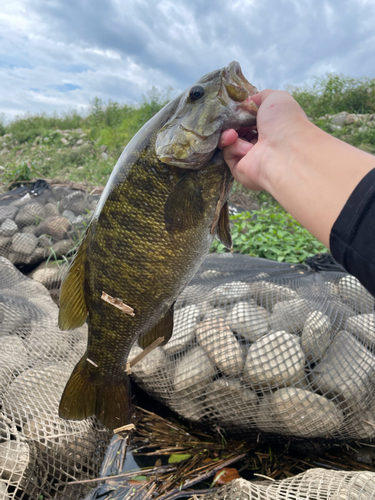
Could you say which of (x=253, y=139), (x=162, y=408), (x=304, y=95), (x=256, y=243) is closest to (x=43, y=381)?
(x=162, y=408)

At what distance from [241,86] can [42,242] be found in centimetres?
432

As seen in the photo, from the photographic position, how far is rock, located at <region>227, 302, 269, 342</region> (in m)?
2.32

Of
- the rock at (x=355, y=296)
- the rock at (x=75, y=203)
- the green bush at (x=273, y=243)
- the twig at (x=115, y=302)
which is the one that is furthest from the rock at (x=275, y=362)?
the rock at (x=75, y=203)

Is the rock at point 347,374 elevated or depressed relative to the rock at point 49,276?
elevated

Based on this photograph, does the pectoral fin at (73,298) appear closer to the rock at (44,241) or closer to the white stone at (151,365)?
the white stone at (151,365)

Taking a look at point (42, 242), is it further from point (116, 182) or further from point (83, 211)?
point (116, 182)


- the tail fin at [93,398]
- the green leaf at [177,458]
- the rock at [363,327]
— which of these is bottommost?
the green leaf at [177,458]

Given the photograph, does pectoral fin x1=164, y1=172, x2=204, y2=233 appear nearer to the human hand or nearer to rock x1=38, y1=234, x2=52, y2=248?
the human hand

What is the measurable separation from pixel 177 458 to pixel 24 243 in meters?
3.70

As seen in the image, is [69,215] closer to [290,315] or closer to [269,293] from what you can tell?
[269,293]

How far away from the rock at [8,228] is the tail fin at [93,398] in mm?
3929

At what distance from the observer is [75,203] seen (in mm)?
5695

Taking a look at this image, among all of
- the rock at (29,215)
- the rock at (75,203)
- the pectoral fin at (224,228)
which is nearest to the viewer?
the pectoral fin at (224,228)

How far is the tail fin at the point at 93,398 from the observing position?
174cm
